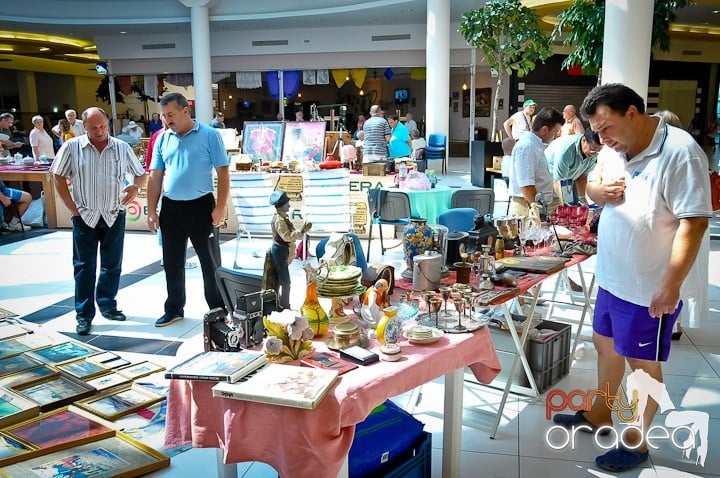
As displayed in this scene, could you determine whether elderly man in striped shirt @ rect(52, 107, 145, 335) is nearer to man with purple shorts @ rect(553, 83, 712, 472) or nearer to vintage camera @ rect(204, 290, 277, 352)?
vintage camera @ rect(204, 290, 277, 352)

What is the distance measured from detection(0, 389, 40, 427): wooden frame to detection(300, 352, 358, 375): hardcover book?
1882 mm

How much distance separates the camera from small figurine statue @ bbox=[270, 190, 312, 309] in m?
2.38

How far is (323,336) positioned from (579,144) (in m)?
2.88

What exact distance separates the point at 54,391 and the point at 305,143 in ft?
17.2

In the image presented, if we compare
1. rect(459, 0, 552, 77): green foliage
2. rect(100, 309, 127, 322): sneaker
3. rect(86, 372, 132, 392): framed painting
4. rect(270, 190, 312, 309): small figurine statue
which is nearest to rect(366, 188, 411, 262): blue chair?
rect(100, 309, 127, 322): sneaker

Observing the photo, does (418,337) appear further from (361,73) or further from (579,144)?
(361,73)

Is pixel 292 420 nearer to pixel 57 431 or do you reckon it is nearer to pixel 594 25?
pixel 57 431

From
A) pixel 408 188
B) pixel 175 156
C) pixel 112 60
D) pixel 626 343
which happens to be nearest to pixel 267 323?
pixel 626 343

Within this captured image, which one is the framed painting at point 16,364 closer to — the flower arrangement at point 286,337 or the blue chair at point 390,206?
the flower arrangement at point 286,337

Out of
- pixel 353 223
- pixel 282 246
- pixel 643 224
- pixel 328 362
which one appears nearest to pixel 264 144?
pixel 353 223

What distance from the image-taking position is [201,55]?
16219mm

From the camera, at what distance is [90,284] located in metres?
4.43

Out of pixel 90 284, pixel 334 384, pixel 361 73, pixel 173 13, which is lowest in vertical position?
pixel 90 284

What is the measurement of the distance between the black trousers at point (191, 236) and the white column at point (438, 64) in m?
10.3
